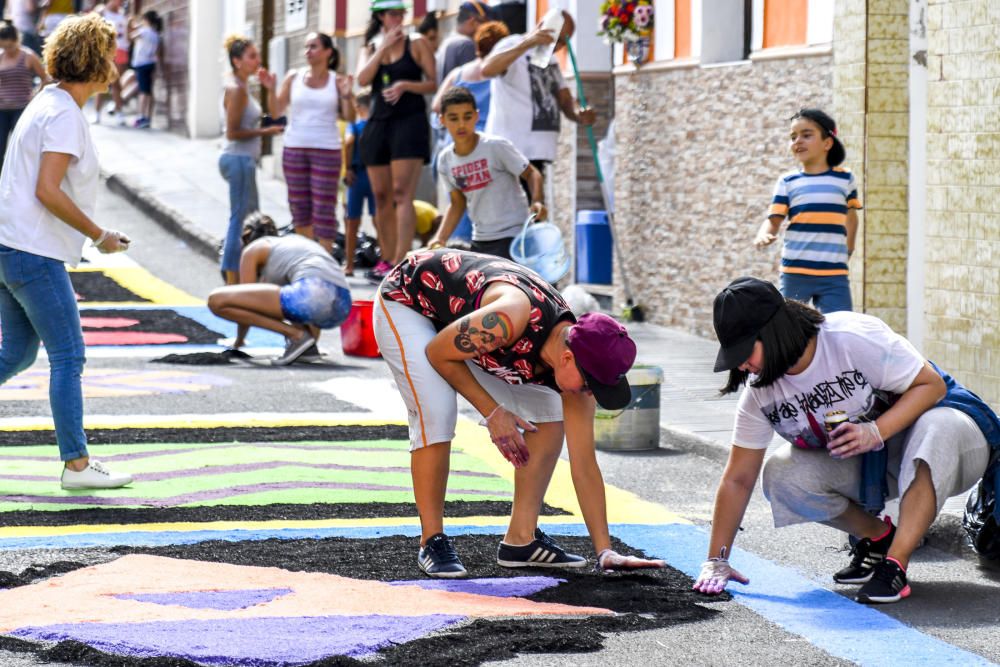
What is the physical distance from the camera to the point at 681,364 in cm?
1141

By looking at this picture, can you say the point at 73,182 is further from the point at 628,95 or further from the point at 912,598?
the point at 628,95

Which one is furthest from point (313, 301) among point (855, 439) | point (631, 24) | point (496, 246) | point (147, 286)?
point (855, 439)

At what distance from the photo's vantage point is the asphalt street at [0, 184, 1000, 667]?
498 cm

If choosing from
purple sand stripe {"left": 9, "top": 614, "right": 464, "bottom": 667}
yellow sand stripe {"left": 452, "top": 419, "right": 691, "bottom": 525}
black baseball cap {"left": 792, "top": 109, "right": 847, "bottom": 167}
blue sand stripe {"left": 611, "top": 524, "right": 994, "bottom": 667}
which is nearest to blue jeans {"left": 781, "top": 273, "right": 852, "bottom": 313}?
black baseball cap {"left": 792, "top": 109, "right": 847, "bottom": 167}

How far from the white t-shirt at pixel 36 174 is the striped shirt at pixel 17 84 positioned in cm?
1098

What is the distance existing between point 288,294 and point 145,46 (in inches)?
664

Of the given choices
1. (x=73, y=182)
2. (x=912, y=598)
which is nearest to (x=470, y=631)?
(x=912, y=598)

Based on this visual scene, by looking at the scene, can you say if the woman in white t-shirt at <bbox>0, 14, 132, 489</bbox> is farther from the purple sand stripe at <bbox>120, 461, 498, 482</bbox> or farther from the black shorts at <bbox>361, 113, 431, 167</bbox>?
the black shorts at <bbox>361, 113, 431, 167</bbox>

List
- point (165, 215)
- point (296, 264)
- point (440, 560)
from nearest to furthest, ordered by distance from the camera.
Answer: point (440, 560) < point (296, 264) < point (165, 215)

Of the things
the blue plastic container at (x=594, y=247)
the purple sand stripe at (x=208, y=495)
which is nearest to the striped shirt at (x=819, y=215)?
the purple sand stripe at (x=208, y=495)

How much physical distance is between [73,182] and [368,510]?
1781 millimetres

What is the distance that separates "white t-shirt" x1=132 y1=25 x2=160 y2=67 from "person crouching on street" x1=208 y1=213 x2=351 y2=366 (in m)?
16.3

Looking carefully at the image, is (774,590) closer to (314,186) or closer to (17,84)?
(314,186)

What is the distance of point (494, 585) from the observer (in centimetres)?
577
